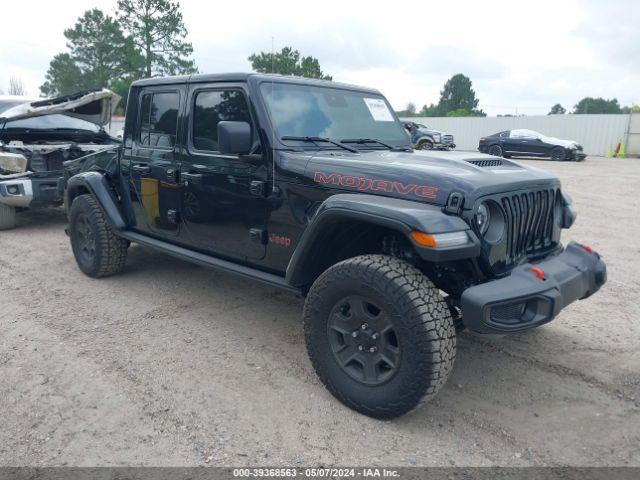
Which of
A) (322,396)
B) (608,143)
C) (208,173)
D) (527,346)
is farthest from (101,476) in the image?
(608,143)

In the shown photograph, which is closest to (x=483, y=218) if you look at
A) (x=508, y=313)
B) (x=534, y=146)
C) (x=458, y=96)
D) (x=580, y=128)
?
(x=508, y=313)

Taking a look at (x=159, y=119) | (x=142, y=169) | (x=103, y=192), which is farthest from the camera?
(x=103, y=192)

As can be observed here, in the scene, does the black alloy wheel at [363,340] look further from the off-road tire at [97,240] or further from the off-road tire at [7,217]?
the off-road tire at [7,217]

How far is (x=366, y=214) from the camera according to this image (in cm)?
287

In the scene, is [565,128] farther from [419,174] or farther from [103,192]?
[419,174]

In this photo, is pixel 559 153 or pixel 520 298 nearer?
pixel 520 298

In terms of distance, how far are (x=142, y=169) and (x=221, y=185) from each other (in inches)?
45.4

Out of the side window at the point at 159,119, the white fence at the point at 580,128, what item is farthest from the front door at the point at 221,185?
the white fence at the point at 580,128

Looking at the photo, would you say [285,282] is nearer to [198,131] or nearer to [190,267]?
[198,131]

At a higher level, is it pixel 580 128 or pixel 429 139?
pixel 580 128

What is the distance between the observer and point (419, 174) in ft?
9.77

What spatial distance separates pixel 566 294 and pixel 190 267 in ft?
13.2

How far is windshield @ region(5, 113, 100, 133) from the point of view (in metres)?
8.29

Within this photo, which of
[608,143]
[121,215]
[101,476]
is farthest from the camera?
[608,143]
